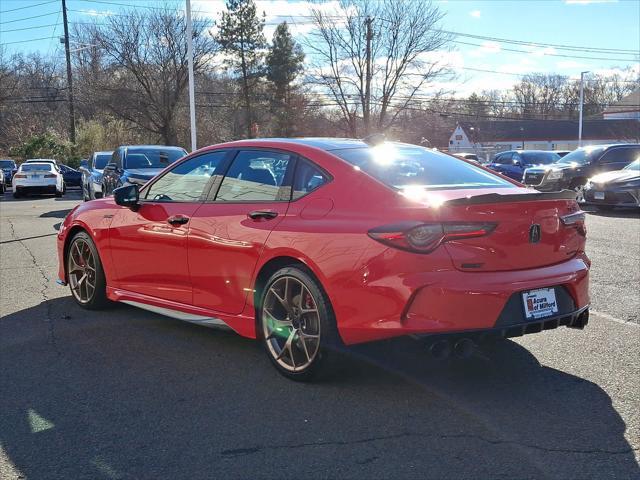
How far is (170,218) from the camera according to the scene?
16.9ft

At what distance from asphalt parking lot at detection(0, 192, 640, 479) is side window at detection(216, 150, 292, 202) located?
1178 mm

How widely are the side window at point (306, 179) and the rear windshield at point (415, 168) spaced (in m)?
0.20

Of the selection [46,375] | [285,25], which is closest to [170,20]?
[285,25]

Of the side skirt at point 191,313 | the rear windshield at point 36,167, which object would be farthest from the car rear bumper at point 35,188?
the side skirt at point 191,313

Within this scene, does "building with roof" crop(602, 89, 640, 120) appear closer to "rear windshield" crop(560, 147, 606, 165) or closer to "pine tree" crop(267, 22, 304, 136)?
"pine tree" crop(267, 22, 304, 136)

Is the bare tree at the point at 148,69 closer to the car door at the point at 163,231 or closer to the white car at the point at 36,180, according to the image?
the white car at the point at 36,180

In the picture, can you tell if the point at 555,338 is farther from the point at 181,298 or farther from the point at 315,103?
the point at 315,103

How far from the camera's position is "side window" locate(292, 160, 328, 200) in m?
4.32

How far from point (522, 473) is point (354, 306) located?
1.30m

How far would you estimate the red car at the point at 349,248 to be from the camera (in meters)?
3.69

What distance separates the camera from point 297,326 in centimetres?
425

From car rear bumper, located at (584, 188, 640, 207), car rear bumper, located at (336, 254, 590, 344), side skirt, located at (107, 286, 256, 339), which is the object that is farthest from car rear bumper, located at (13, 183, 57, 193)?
car rear bumper, located at (336, 254, 590, 344)

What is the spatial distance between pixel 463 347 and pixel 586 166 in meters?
15.8

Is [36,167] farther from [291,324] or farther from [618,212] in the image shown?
[291,324]
